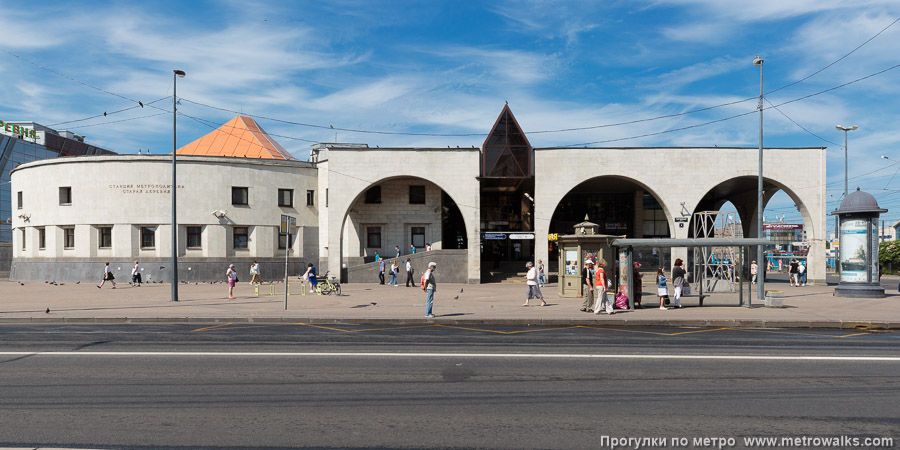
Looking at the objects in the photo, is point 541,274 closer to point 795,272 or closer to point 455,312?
point 455,312

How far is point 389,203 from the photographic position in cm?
3828

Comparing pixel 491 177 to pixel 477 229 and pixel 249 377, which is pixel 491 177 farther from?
pixel 249 377

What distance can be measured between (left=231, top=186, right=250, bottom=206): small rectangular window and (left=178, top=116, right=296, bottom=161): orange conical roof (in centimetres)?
766

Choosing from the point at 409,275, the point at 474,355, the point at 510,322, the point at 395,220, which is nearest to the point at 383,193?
the point at 395,220

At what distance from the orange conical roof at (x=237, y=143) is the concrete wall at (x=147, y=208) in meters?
8.09

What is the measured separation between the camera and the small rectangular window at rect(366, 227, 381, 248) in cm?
3844

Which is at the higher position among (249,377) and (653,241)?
(653,241)

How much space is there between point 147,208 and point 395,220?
1578 centimetres

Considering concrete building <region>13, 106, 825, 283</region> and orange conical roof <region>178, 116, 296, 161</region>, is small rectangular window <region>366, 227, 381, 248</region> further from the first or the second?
orange conical roof <region>178, 116, 296, 161</region>

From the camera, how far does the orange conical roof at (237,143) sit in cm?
4506

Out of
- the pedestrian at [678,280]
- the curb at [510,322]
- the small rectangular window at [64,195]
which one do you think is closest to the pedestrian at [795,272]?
the pedestrian at [678,280]

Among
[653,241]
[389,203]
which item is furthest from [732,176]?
[389,203]

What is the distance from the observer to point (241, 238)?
1457 inches

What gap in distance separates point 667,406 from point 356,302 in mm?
15836
